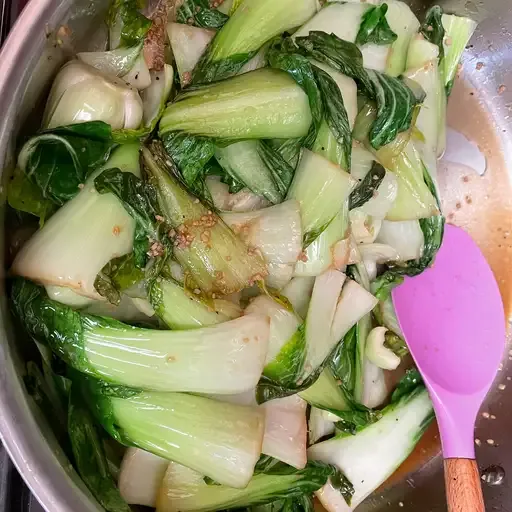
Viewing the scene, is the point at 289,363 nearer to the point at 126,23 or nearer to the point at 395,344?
the point at 395,344

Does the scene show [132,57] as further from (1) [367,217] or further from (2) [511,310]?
(2) [511,310]

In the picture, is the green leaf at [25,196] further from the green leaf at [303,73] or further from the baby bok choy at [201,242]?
the green leaf at [303,73]

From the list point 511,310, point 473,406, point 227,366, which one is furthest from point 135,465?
point 511,310

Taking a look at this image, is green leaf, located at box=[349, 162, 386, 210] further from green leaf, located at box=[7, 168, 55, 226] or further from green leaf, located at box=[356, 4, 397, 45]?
green leaf, located at box=[7, 168, 55, 226]

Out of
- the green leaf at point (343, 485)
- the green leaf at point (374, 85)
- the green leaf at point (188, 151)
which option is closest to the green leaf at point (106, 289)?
the green leaf at point (188, 151)

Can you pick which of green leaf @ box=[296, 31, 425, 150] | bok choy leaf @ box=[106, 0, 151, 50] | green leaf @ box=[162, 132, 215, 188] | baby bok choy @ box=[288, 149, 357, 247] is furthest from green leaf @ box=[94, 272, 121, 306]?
green leaf @ box=[296, 31, 425, 150]

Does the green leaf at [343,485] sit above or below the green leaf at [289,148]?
below
